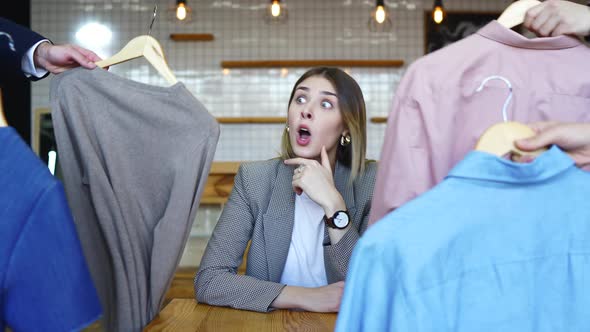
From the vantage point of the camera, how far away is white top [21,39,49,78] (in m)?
1.64

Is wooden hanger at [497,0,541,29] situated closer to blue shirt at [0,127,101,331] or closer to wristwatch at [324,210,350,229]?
wristwatch at [324,210,350,229]

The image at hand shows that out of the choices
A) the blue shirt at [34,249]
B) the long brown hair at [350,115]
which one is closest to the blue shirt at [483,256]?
the blue shirt at [34,249]

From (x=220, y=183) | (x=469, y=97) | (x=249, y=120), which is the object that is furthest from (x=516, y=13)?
(x=249, y=120)

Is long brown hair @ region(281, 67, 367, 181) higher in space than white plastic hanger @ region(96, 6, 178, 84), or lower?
lower

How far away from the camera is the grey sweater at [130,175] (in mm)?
1640

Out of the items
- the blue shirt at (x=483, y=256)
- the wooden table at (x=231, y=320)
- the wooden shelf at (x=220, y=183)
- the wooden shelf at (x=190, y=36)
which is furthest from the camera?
the wooden shelf at (x=190, y=36)

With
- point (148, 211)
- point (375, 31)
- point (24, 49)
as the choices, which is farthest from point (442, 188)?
point (375, 31)

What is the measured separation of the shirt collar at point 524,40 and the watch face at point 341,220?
867 millimetres

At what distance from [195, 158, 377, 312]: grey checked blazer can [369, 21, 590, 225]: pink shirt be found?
0.69 metres

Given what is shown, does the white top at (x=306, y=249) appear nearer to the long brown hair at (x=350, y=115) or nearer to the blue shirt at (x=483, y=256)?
the long brown hair at (x=350, y=115)

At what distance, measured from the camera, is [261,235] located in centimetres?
212

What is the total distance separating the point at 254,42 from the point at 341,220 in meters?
4.11

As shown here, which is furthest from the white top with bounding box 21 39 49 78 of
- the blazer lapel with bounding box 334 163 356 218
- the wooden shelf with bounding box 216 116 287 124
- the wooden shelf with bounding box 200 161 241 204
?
the wooden shelf with bounding box 216 116 287 124

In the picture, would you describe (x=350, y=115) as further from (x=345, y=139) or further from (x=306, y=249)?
(x=306, y=249)
